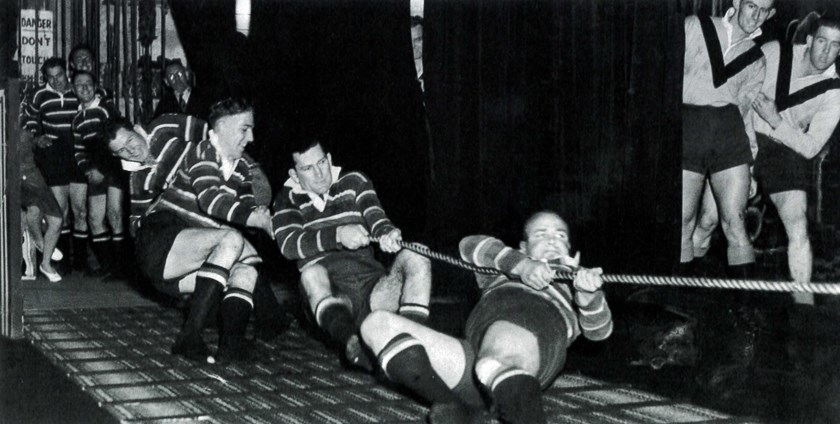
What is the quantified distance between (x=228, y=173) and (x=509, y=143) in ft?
4.32

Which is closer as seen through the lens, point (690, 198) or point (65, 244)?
point (690, 198)

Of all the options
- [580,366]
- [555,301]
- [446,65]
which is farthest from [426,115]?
[555,301]

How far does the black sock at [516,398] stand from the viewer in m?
2.96

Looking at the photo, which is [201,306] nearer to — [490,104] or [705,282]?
[490,104]

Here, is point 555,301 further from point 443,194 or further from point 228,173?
point 443,194

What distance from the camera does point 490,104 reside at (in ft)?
17.0

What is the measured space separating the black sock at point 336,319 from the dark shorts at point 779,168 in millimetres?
2278

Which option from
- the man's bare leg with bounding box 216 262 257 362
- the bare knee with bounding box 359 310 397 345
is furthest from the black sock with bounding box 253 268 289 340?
the bare knee with bounding box 359 310 397 345

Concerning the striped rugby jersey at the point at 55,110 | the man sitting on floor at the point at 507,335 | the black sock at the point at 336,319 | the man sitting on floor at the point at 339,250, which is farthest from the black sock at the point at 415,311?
the striped rugby jersey at the point at 55,110

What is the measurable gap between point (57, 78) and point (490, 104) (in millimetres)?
3994

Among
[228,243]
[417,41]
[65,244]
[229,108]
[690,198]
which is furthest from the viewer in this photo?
[65,244]

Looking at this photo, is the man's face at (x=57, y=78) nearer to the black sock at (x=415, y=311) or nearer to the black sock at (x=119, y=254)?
the black sock at (x=119, y=254)

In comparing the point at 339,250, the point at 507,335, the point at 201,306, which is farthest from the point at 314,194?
the point at 507,335

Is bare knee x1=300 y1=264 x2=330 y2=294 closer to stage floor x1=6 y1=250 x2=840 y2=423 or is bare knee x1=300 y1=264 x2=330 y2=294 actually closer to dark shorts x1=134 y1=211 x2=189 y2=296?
stage floor x1=6 y1=250 x2=840 y2=423
